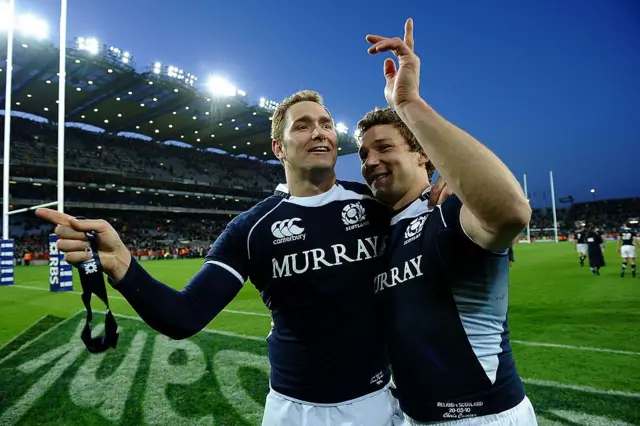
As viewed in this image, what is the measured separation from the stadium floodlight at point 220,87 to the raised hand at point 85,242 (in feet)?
118

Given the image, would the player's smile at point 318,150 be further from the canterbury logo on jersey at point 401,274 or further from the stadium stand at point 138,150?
the stadium stand at point 138,150

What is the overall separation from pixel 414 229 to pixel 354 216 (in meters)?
0.44

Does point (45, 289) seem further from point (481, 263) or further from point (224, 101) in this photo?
point (224, 101)

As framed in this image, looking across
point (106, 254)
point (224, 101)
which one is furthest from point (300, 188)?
point (224, 101)

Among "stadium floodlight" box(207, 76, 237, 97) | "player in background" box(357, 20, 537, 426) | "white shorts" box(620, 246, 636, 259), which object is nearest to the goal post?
"player in background" box(357, 20, 537, 426)

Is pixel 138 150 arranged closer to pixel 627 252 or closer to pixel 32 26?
pixel 32 26

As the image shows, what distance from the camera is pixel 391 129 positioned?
217cm

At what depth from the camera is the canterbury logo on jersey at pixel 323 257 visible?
2.01 meters

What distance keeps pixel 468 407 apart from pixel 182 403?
3813 mm

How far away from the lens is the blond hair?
2.16m

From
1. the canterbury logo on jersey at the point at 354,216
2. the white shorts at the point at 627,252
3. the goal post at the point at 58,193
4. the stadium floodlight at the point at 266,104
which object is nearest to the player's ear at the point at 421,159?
the canterbury logo on jersey at the point at 354,216

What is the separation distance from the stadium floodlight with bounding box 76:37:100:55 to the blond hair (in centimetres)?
3167

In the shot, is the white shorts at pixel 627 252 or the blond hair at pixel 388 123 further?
the white shorts at pixel 627 252

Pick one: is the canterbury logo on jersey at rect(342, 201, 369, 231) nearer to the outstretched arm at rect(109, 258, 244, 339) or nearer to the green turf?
the outstretched arm at rect(109, 258, 244, 339)
